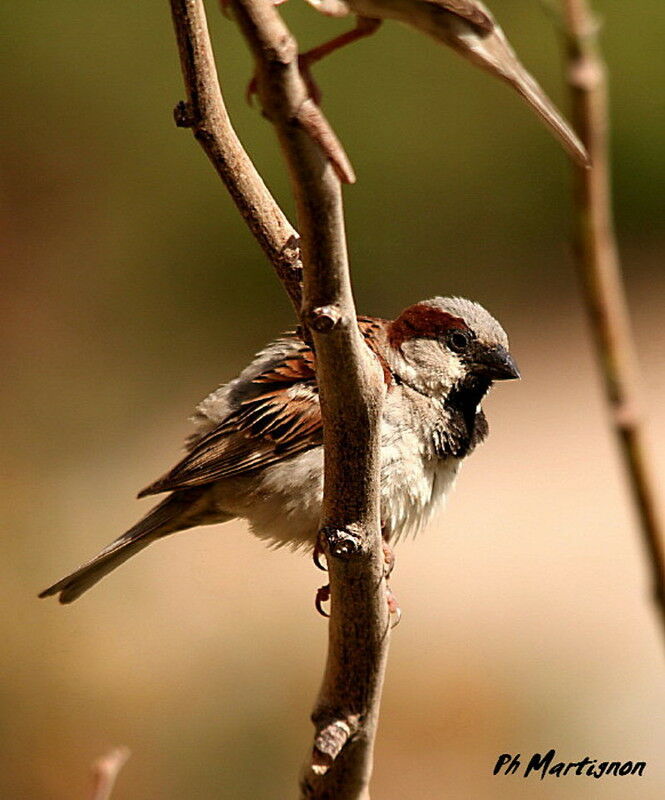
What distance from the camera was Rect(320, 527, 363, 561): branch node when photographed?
4.20ft

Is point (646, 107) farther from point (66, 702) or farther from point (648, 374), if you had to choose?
point (66, 702)

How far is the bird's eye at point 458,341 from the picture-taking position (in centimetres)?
211

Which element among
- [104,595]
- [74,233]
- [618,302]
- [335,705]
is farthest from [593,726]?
[74,233]

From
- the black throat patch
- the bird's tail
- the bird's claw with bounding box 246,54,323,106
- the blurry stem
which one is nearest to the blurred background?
the bird's tail

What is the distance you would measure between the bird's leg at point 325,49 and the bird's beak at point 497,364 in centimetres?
84

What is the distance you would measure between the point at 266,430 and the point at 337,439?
90cm

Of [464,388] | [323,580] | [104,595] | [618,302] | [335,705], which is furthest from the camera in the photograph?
[323,580]

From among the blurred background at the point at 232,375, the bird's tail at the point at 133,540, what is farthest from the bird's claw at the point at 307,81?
the blurred background at the point at 232,375

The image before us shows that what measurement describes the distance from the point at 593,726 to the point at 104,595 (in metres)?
1.41

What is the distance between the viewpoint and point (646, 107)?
5.75 meters

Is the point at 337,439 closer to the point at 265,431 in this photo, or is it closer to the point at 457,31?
the point at 457,31

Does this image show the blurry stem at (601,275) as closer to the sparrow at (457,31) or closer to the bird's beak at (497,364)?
the sparrow at (457,31)

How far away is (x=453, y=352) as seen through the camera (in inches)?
83.2

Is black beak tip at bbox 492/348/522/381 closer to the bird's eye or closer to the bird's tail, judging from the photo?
the bird's eye
